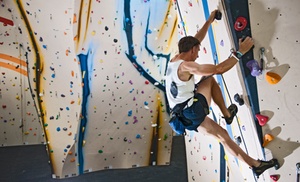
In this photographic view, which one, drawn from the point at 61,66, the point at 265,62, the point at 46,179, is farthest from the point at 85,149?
the point at 265,62

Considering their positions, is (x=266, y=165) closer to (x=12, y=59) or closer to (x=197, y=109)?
(x=197, y=109)

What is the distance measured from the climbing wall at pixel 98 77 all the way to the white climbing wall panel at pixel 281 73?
7.71 ft

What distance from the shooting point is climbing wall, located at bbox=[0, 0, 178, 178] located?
3850mm

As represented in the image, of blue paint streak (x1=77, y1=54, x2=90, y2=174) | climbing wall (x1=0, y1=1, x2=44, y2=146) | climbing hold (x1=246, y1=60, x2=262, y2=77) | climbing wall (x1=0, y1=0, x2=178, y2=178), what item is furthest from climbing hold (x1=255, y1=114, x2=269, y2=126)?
climbing wall (x1=0, y1=1, x2=44, y2=146)

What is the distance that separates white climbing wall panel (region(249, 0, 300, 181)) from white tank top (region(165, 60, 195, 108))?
0.39 meters

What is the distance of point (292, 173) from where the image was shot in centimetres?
202

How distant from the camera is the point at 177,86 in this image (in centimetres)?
200

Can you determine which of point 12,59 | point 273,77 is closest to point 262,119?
point 273,77

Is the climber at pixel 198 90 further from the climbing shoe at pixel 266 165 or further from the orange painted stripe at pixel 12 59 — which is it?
the orange painted stripe at pixel 12 59

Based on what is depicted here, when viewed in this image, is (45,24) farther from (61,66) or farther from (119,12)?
(119,12)

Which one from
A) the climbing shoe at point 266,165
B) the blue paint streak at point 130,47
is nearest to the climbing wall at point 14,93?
the blue paint streak at point 130,47

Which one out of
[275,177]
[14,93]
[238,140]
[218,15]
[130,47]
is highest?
[130,47]

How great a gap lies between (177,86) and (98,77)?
2.52 metres

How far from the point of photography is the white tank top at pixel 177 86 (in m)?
1.96
